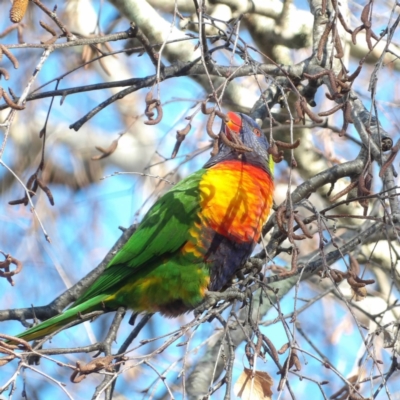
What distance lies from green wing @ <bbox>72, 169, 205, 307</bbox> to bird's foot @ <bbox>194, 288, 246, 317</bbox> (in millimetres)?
289

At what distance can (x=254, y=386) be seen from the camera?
6.67 feet

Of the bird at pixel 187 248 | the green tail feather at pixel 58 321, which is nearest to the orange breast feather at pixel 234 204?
the bird at pixel 187 248

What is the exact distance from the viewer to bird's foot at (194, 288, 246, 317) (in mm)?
2630

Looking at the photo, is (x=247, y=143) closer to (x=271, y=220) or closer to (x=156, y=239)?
(x=271, y=220)

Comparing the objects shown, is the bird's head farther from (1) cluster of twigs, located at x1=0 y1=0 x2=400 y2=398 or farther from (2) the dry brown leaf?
(2) the dry brown leaf

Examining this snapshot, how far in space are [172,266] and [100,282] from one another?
1.19 feet

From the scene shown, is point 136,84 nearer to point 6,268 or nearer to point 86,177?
point 6,268

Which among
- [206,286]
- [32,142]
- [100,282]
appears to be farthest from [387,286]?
[32,142]

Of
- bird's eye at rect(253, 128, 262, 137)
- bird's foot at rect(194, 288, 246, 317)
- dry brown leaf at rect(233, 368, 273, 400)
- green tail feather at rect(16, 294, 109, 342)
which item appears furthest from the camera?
bird's eye at rect(253, 128, 262, 137)

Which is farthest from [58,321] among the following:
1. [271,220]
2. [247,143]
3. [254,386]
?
[247,143]

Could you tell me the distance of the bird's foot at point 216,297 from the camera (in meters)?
2.63

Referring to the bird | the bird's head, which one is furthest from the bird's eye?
the bird

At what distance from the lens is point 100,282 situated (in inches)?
128

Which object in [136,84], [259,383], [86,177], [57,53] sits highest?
[57,53]
